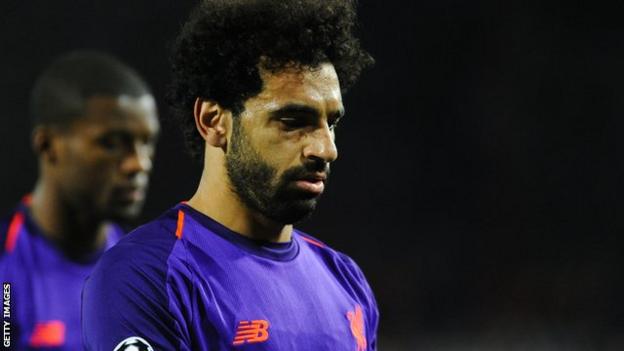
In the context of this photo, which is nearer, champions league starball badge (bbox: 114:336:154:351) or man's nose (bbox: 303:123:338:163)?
champions league starball badge (bbox: 114:336:154:351)

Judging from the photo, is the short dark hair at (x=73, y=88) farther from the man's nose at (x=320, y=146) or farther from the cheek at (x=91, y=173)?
the man's nose at (x=320, y=146)

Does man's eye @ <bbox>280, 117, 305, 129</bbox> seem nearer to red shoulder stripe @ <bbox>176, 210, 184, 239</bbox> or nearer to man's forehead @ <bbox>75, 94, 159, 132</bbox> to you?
red shoulder stripe @ <bbox>176, 210, 184, 239</bbox>

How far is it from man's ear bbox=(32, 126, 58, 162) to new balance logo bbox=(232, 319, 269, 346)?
94.2 inches

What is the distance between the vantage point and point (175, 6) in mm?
6051

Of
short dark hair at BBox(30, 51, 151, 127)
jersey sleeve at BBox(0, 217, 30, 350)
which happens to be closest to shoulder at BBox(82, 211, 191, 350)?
jersey sleeve at BBox(0, 217, 30, 350)

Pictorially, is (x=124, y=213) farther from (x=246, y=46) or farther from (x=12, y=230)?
(x=246, y=46)

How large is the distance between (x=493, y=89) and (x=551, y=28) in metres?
0.70

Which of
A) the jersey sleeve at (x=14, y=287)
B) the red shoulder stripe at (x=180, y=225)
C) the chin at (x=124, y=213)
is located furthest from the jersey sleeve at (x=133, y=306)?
the chin at (x=124, y=213)

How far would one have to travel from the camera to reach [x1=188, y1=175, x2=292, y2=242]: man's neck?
78.2 inches

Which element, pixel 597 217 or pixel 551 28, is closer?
pixel 597 217

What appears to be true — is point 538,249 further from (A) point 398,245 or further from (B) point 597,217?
(A) point 398,245

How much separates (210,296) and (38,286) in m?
2.09

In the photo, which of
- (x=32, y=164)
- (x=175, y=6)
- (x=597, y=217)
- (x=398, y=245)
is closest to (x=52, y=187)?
(x=32, y=164)

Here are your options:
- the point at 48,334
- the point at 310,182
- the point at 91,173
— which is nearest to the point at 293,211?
the point at 310,182
